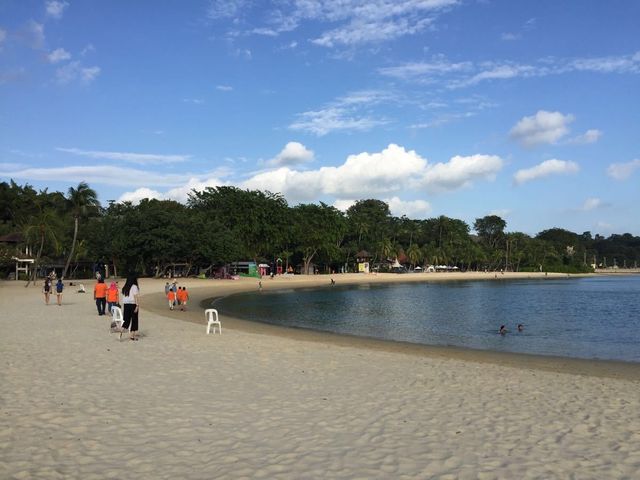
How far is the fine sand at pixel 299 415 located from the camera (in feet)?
18.4

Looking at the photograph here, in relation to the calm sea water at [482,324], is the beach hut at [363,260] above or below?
above

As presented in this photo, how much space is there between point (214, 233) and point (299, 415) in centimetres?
5901

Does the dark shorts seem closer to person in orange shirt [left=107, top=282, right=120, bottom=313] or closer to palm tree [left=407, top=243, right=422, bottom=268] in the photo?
person in orange shirt [left=107, top=282, right=120, bottom=313]

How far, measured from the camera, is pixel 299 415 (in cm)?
767

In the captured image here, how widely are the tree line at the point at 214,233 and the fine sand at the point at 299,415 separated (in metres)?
45.4

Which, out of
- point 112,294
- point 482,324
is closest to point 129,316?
point 112,294

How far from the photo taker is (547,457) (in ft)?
19.7

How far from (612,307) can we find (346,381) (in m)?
38.2

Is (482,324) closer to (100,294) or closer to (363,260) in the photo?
(100,294)

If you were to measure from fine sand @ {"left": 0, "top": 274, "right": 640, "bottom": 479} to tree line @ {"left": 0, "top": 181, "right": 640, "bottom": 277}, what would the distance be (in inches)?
1788

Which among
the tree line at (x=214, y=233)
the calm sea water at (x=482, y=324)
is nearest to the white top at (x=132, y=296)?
the calm sea water at (x=482, y=324)

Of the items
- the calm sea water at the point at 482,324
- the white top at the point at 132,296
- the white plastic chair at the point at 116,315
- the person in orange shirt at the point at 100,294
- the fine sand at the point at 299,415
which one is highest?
the white top at the point at 132,296

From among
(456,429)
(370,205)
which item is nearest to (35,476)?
(456,429)

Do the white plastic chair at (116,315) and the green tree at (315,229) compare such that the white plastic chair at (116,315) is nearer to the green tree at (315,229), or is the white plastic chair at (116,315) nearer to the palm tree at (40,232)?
the palm tree at (40,232)
